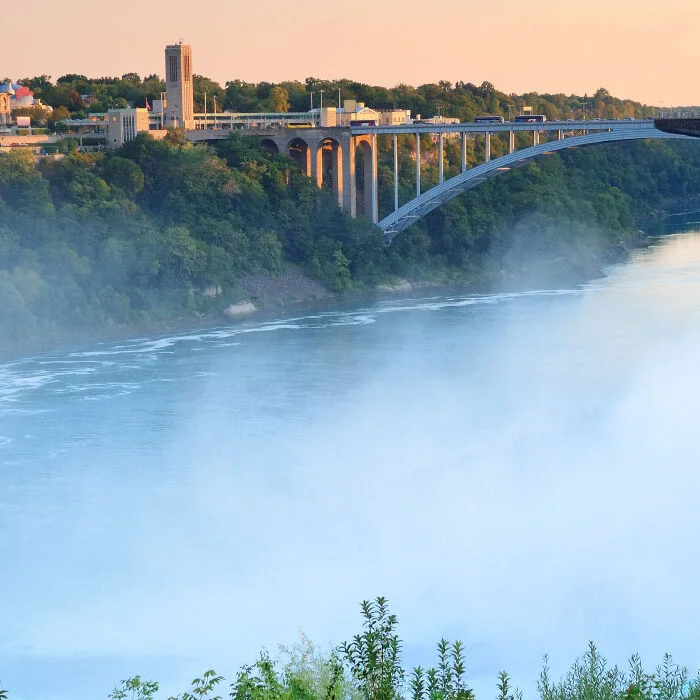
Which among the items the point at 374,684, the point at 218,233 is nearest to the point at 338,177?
the point at 218,233

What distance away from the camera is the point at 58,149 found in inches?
1303

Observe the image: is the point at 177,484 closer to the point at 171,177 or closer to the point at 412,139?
the point at 171,177

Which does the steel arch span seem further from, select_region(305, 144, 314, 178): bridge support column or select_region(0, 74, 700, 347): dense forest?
select_region(305, 144, 314, 178): bridge support column

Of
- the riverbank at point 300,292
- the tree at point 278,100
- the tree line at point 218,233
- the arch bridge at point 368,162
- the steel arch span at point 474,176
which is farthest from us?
the tree at point 278,100

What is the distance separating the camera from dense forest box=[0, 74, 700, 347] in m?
29.4

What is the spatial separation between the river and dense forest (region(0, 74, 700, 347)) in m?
2.22

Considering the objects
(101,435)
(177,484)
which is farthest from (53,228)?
(177,484)

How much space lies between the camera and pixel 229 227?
32.8 m

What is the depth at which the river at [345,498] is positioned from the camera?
1371 cm

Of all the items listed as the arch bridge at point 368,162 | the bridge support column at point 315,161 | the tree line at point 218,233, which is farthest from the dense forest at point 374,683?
the bridge support column at point 315,161

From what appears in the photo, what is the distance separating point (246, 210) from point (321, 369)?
985cm

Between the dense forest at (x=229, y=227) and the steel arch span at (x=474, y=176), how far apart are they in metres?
0.45

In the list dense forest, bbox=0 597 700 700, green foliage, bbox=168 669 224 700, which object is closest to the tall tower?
green foliage, bbox=168 669 224 700

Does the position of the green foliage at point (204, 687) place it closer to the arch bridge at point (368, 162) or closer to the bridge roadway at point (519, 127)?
the bridge roadway at point (519, 127)
